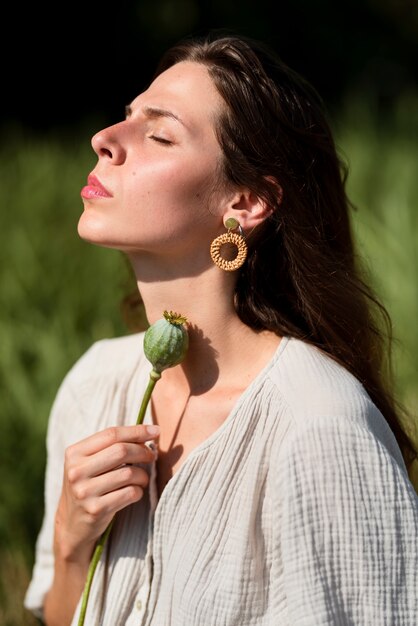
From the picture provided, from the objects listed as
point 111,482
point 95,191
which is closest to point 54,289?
point 95,191

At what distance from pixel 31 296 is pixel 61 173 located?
202 cm

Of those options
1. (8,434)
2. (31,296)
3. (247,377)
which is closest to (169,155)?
(247,377)

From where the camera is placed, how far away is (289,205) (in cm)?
214

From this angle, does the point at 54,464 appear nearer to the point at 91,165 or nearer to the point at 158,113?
the point at 158,113

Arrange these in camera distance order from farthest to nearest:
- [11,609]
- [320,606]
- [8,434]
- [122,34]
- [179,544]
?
[122,34] → [8,434] → [11,609] → [179,544] → [320,606]

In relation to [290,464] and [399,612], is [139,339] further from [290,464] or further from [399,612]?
[399,612]

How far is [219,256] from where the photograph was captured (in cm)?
207

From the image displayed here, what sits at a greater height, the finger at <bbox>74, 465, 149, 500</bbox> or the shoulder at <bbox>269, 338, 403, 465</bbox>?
the shoulder at <bbox>269, 338, 403, 465</bbox>

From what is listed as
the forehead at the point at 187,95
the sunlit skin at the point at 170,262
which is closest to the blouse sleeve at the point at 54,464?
the sunlit skin at the point at 170,262

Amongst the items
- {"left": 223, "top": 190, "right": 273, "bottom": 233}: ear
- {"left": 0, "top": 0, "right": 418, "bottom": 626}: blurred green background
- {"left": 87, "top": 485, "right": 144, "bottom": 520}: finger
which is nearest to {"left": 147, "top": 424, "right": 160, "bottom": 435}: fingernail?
{"left": 87, "top": 485, "right": 144, "bottom": 520}: finger

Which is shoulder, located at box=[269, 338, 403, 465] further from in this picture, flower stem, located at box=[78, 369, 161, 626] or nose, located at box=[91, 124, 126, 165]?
nose, located at box=[91, 124, 126, 165]

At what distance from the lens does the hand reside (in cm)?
199

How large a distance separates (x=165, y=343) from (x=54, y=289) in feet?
7.94

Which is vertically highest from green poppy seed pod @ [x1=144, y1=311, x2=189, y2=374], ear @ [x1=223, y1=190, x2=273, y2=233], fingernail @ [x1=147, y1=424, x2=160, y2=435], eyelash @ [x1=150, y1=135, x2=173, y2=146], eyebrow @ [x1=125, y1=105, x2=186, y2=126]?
eyebrow @ [x1=125, y1=105, x2=186, y2=126]
